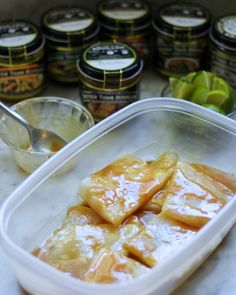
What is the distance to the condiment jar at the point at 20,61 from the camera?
40.2 inches

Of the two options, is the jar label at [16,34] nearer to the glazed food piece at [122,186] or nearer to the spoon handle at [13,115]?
the spoon handle at [13,115]

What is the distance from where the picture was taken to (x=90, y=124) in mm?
981

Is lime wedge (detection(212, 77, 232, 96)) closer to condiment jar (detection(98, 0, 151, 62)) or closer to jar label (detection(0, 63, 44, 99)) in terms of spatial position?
condiment jar (detection(98, 0, 151, 62))

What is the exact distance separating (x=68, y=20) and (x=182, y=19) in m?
0.20

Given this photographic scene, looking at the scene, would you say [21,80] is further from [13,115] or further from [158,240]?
[158,240]

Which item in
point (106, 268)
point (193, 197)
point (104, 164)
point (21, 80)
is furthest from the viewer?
point (21, 80)

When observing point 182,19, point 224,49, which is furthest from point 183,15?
point 224,49

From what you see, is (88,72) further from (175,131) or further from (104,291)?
(104,291)

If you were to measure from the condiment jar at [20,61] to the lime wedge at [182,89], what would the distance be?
227 mm

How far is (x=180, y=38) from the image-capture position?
1083 millimetres

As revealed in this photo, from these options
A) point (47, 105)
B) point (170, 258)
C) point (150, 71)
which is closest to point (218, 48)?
point (150, 71)

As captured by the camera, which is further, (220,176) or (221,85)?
(221,85)

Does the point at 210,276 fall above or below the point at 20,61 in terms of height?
below

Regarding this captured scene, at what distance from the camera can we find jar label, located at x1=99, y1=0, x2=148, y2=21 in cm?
111
